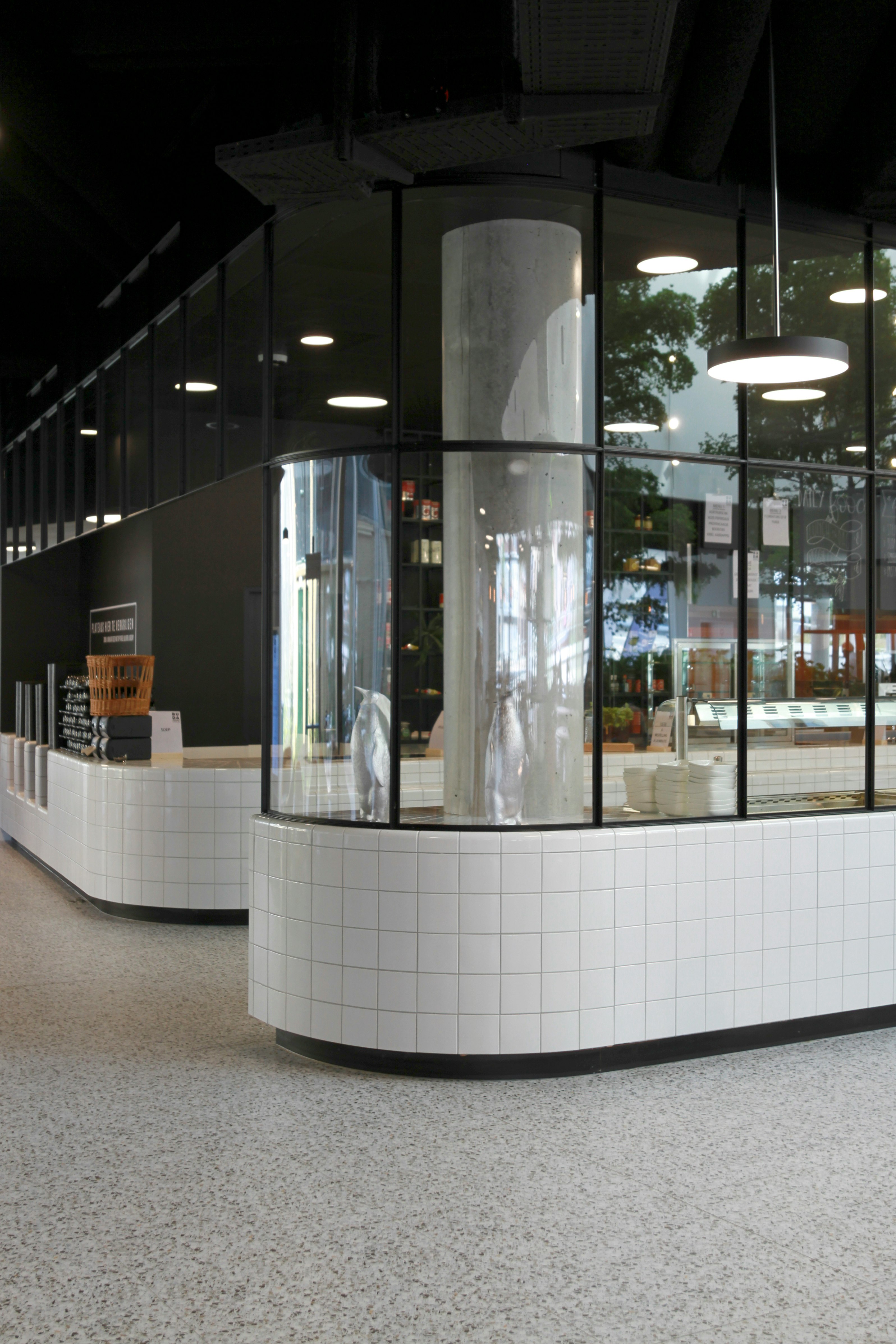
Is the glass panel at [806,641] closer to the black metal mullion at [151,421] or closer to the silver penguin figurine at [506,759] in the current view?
the silver penguin figurine at [506,759]

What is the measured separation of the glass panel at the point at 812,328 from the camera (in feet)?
17.0

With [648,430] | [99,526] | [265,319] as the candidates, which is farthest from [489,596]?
[99,526]

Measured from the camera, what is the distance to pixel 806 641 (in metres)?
5.34

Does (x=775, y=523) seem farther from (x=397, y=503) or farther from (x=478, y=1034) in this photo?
(x=478, y=1034)

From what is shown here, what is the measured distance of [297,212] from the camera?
5.13 meters

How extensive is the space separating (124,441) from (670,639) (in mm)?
4841

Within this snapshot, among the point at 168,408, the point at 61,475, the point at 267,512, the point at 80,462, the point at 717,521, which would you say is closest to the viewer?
the point at 717,521

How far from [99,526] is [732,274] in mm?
5482

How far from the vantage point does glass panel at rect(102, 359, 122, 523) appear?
8.50 meters

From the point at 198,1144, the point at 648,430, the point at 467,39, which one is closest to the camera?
the point at 198,1144

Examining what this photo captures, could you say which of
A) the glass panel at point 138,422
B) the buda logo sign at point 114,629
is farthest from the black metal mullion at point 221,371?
the buda logo sign at point 114,629

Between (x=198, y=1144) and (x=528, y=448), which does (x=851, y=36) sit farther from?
(x=198, y=1144)

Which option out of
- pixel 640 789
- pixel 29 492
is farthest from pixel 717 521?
pixel 29 492

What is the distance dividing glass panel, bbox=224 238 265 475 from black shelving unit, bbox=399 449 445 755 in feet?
3.36
